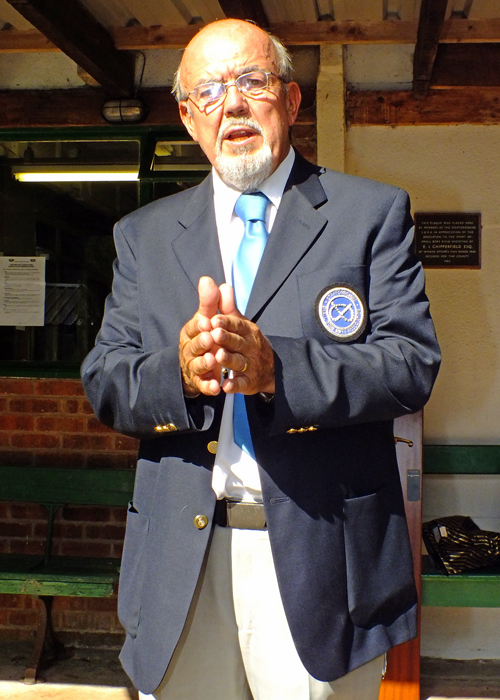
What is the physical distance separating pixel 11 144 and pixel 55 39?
1106mm

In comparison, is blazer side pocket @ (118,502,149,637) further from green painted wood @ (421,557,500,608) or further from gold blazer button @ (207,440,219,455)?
green painted wood @ (421,557,500,608)

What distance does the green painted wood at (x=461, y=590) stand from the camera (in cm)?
350

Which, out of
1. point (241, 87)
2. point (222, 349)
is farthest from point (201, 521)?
point (241, 87)

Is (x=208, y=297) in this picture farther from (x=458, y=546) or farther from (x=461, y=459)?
(x=461, y=459)

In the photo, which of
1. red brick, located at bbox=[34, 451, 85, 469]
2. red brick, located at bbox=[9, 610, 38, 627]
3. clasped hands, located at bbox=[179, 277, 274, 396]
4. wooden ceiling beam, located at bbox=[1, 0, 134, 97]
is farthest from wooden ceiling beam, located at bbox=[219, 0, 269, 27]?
red brick, located at bbox=[9, 610, 38, 627]

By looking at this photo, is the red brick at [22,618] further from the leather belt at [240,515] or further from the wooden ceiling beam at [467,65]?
the wooden ceiling beam at [467,65]

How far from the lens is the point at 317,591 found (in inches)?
55.9

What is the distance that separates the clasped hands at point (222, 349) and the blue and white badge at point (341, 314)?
0.19 metres

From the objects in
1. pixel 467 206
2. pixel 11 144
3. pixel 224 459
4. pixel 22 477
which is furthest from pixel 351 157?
pixel 224 459

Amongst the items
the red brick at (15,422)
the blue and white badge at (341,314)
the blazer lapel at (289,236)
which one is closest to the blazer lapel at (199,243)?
the blazer lapel at (289,236)

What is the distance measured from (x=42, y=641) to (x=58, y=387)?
141 centimetres

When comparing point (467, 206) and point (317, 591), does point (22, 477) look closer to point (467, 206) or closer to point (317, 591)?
point (467, 206)

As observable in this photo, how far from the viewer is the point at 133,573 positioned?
1.56m

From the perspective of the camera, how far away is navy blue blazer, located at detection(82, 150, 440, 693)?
139 centimetres
